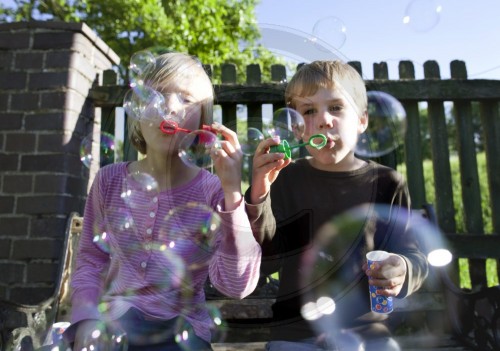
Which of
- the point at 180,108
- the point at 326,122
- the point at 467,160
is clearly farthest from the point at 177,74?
the point at 467,160

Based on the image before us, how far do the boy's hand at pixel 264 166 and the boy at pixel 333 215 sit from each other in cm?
5

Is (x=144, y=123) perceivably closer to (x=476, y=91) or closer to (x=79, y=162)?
(x=79, y=162)

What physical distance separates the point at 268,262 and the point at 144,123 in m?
0.64

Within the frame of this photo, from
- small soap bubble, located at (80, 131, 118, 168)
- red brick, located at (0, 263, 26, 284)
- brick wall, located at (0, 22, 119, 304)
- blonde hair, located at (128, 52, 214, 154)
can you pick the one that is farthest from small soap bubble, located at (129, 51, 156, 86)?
red brick, located at (0, 263, 26, 284)

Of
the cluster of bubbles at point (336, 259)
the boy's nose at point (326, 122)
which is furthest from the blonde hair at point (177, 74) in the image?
the cluster of bubbles at point (336, 259)

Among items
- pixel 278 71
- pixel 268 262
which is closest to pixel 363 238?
pixel 268 262

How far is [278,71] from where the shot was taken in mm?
2471

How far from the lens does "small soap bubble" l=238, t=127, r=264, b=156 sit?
4.78 ft

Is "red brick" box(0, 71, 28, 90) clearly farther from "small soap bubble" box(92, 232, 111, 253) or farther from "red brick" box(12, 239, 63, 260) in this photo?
"small soap bubble" box(92, 232, 111, 253)

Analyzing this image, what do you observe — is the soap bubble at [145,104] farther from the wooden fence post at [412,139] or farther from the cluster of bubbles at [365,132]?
the wooden fence post at [412,139]

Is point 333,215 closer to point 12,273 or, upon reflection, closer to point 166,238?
point 166,238

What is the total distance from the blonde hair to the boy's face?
319 mm

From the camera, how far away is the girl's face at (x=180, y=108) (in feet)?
4.76

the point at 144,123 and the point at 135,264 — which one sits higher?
the point at 144,123
